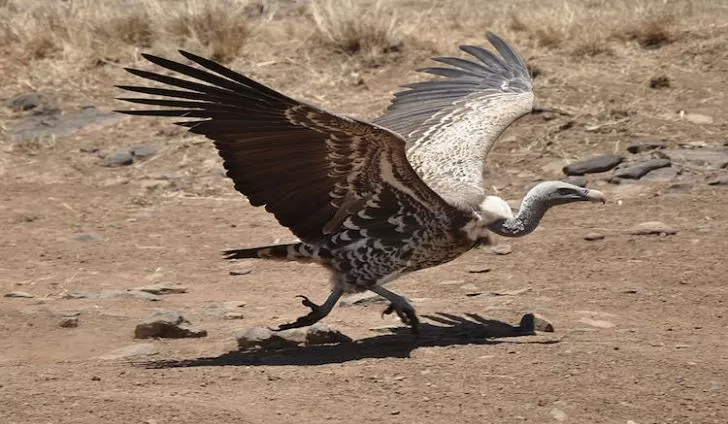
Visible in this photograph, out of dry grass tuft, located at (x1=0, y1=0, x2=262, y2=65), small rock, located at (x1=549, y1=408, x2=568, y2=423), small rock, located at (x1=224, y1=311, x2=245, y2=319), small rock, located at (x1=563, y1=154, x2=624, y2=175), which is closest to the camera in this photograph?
small rock, located at (x1=549, y1=408, x2=568, y2=423)

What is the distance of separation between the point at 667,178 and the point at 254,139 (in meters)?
5.06

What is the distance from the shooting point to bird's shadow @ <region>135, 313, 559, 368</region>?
655 cm

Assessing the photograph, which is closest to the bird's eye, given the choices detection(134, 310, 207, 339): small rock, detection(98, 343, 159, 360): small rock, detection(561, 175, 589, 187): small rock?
detection(134, 310, 207, 339): small rock

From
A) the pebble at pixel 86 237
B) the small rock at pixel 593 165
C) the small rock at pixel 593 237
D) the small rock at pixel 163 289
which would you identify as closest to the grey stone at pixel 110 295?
the small rock at pixel 163 289

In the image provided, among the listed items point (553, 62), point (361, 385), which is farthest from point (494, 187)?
point (361, 385)

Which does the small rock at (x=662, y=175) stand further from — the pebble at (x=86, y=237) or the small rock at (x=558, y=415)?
the small rock at (x=558, y=415)

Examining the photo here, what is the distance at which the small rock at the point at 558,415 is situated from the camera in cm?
553

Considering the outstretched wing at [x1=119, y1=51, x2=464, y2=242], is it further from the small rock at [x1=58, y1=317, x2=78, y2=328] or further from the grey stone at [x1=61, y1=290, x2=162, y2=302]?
the grey stone at [x1=61, y1=290, x2=162, y2=302]

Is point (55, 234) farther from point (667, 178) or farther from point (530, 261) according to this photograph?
point (667, 178)

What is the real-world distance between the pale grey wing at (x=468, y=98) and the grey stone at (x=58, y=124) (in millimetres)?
4084

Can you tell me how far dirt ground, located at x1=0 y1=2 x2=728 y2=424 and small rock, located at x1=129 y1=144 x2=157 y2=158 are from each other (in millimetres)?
74

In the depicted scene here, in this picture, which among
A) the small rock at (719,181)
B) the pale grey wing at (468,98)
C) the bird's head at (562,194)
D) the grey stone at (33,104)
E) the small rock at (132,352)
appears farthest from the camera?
the grey stone at (33,104)

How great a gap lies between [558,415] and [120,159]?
274 inches

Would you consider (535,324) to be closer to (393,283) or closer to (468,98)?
(393,283)
